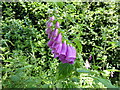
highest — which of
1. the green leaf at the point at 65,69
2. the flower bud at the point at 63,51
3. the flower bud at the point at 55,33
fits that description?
the flower bud at the point at 55,33

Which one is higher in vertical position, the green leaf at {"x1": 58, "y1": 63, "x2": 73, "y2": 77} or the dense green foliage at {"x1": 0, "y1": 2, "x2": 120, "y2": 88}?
the dense green foliage at {"x1": 0, "y1": 2, "x2": 120, "y2": 88}

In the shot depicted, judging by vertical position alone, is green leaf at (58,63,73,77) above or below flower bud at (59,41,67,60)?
below

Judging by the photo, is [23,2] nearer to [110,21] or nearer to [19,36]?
[19,36]

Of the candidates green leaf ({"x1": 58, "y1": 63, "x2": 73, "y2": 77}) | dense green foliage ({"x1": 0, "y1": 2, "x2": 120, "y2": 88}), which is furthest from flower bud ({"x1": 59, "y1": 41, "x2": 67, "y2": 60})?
dense green foliage ({"x1": 0, "y1": 2, "x2": 120, "y2": 88})

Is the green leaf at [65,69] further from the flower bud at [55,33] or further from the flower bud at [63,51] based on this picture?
the flower bud at [55,33]

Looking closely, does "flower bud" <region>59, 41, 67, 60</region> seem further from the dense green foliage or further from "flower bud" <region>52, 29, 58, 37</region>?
the dense green foliage

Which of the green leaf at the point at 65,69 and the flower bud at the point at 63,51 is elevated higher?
the flower bud at the point at 63,51

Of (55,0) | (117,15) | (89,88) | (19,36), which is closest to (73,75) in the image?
(55,0)

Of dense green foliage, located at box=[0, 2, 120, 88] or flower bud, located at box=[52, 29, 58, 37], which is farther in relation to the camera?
dense green foliage, located at box=[0, 2, 120, 88]

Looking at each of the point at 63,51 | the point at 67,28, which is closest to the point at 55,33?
the point at 63,51

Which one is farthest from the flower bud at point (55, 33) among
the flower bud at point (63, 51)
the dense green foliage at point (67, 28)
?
the dense green foliage at point (67, 28)

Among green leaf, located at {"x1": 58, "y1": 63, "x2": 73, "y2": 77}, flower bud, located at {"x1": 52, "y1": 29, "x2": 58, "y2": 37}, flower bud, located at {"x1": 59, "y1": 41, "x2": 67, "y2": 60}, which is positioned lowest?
green leaf, located at {"x1": 58, "y1": 63, "x2": 73, "y2": 77}

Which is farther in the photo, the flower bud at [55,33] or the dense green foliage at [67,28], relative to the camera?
the dense green foliage at [67,28]

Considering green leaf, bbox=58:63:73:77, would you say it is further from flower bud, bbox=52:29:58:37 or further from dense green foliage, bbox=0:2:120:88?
dense green foliage, bbox=0:2:120:88
